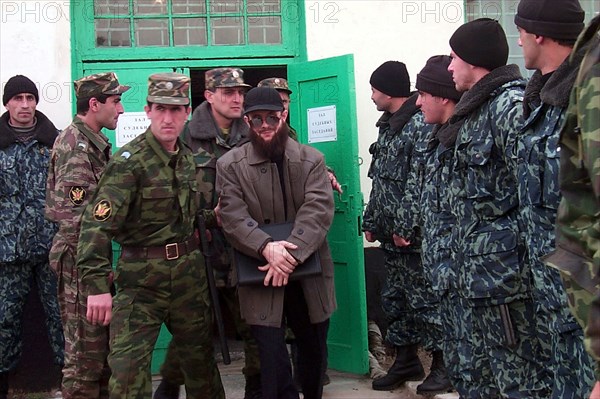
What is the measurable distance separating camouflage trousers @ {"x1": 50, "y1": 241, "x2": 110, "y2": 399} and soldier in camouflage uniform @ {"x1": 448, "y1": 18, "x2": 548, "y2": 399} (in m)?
2.18

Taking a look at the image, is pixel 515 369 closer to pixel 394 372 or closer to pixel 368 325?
pixel 394 372

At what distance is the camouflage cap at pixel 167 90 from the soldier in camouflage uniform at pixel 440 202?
1.33 m

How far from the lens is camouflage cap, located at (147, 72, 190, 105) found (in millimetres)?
4688

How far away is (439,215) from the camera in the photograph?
14.9ft

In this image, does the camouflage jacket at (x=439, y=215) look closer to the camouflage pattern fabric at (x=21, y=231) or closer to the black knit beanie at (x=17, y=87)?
the camouflage pattern fabric at (x=21, y=231)

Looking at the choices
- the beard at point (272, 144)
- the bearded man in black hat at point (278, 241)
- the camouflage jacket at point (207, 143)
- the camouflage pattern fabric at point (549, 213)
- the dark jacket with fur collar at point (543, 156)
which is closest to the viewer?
the camouflage pattern fabric at point (549, 213)

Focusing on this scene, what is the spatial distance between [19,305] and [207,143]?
1802 millimetres

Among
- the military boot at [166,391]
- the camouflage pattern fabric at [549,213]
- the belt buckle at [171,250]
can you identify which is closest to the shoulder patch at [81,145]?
the belt buckle at [171,250]

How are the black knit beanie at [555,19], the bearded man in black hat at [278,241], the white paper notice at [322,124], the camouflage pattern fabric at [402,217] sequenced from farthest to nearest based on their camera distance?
the white paper notice at [322,124], the camouflage pattern fabric at [402,217], the bearded man in black hat at [278,241], the black knit beanie at [555,19]

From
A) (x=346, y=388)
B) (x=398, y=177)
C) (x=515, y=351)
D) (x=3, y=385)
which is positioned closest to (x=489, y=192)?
(x=515, y=351)

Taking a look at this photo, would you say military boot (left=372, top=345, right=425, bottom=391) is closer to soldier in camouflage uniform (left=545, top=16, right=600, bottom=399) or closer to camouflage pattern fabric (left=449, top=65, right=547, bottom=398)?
camouflage pattern fabric (left=449, top=65, right=547, bottom=398)

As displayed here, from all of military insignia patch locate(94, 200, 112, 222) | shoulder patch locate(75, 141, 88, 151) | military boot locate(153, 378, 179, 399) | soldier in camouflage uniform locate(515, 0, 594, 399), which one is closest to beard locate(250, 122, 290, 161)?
military insignia patch locate(94, 200, 112, 222)

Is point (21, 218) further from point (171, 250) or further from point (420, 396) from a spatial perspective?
point (420, 396)

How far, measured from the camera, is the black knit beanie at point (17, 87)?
19.8 ft
